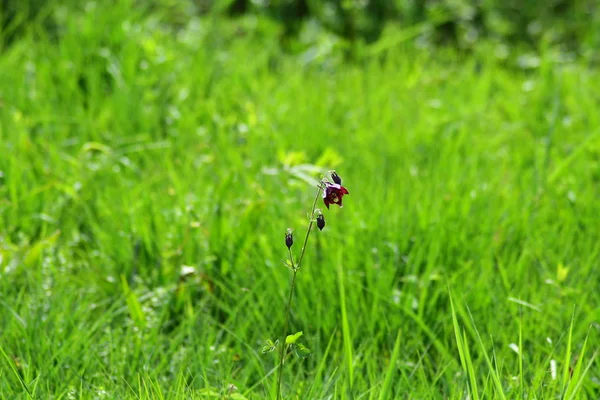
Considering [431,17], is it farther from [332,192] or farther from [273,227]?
[332,192]

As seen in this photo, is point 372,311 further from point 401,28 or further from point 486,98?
point 401,28

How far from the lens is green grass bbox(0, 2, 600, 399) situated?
1.79m

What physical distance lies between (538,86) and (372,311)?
7.71ft

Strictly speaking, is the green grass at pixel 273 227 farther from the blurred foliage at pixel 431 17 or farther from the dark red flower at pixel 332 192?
the blurred foliage at pixel 431 17

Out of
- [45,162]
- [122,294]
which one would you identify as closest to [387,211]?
[122,294]

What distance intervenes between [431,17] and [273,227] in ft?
9.96

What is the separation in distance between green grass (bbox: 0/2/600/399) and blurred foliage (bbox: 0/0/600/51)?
2.73 feet

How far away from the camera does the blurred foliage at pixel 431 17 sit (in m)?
4.78

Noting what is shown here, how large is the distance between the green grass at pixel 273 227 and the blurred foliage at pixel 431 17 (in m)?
0.83

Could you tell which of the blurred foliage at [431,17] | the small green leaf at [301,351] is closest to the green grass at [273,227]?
the small green leaf at [301,351]

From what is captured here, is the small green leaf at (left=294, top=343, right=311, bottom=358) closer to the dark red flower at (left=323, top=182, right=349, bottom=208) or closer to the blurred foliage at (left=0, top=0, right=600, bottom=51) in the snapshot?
the dark red flower at (left=323, top=182, right=349, bottom=208)

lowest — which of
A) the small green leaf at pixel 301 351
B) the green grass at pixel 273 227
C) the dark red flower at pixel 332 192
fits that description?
the green grass at pixel 273 227

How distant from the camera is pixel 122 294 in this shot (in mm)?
2041

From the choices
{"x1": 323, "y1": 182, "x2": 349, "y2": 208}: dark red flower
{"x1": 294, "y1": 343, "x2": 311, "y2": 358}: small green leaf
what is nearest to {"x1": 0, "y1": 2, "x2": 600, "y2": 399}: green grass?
{"x1": 294, "y1": 343, "x2": 311, "y2": 358}: small green leaf
